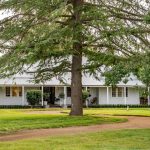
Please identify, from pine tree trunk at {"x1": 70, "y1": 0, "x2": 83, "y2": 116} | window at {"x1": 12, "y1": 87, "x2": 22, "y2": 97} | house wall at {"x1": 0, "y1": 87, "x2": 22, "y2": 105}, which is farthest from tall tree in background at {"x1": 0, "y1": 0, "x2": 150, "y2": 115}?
window at {"x1": 12, "y1": 87, "x2": 22, "y2": 97}

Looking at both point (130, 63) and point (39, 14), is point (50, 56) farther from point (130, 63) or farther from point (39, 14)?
point (130, 63)

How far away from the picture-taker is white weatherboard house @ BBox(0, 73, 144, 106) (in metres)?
55.5

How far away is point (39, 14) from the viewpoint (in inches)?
1208

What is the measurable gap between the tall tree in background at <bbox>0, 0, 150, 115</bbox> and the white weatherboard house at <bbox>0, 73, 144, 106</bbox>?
20.5 metres

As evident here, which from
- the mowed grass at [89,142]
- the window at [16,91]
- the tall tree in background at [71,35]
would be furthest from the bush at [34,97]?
the mowed grass at [89,142]

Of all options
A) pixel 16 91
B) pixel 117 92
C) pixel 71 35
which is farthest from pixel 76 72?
pixel 117 92

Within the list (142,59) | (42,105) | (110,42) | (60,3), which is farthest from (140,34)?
(42,105)

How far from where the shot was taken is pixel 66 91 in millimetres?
58812

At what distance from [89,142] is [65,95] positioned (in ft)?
127

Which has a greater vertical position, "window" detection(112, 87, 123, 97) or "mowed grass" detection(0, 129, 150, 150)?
"window" detection(112, 87, 123, 97)

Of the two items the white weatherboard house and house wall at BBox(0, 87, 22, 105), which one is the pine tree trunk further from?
house wall at BBox(0, 87, 22, 105)

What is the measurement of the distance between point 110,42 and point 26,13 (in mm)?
5247

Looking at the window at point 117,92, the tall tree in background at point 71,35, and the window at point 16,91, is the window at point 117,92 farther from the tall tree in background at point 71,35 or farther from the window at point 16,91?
the tall tree in background at point 71,35

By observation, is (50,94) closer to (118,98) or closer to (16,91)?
(16,91)
